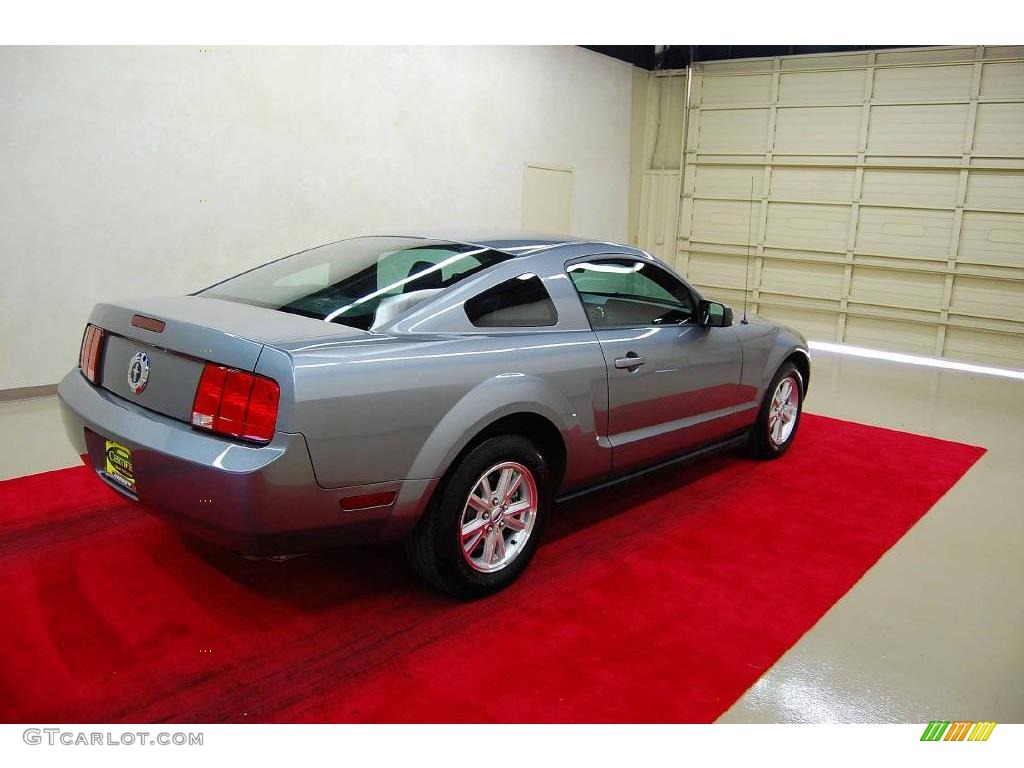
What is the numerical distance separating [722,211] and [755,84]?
5.27ft

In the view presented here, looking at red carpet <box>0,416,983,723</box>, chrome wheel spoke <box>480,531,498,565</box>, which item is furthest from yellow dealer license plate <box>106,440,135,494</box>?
chrome wheel spoke <box>480,531,498,565</box>

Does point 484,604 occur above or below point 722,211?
below

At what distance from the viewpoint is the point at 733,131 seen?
1034 centimetres

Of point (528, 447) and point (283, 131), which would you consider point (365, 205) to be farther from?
point (528, 447)

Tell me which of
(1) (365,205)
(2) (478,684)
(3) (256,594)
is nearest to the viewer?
(2) (478,684)

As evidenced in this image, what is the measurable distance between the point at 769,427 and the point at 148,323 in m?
3.37

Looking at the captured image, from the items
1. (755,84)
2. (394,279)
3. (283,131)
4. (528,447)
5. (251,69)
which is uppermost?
(755,84)

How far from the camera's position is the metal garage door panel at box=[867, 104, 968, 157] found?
867 cm

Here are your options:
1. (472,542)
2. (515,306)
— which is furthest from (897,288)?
(472,542)

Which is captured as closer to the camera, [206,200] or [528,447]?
[528,447]

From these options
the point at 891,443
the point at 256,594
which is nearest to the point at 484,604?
the point at 256,594

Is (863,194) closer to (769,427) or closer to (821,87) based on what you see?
(821,87)

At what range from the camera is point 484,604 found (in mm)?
2916

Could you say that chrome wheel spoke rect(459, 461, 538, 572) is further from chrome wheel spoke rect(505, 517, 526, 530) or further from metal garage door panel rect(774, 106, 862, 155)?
metal garage door panel rect(774, 106, 862, 155)
